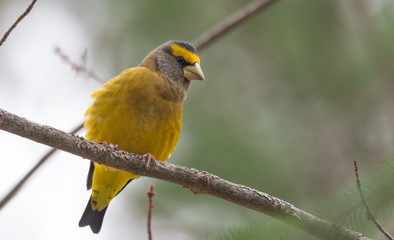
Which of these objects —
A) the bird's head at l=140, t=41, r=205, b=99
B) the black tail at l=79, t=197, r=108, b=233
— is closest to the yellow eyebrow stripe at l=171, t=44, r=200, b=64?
the bird's head at l=140, t=41, r=205, b=99

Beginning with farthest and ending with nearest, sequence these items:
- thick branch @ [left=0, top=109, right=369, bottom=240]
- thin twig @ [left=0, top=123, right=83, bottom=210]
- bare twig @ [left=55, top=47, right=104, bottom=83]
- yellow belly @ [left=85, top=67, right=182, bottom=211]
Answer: bare twig @ [left=55, top=47, right=104, bottom=83]
yellow belly @ [left=85, top=67, right=182, bottom=211]
thin twig @ [left=0, top=123, right=83, bottom=210]
thick branch @ [left=0, top=109, right=369, bottom=240]

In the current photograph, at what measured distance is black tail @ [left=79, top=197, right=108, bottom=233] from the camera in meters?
4.10

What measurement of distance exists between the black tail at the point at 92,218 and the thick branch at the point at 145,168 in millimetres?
1434

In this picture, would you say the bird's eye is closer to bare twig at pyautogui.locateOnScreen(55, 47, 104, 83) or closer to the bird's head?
the bird's head

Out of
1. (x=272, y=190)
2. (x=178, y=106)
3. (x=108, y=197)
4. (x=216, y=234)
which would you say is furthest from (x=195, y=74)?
(x=216, y=234)

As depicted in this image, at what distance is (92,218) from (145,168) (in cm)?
155

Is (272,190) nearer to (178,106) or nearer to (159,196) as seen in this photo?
(159,196)

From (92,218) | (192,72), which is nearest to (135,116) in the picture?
(192,72)

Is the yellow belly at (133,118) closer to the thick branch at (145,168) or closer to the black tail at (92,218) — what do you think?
the thick branch at (145,168)

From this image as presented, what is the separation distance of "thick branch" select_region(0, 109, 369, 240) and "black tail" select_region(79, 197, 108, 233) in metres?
1.43

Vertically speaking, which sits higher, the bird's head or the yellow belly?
the bird's head

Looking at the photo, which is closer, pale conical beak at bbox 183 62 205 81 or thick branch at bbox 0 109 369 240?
thick branch at bbox 0 109 369 240

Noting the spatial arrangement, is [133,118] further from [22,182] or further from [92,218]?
[92,218]

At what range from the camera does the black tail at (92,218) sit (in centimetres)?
410
